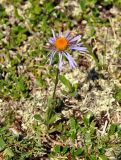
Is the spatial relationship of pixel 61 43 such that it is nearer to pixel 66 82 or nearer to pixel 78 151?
pixel 66 82

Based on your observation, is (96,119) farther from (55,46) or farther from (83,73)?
(55,46)

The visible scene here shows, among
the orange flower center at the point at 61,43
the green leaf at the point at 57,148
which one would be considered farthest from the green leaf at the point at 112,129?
the orange flower center at the point at 61,43

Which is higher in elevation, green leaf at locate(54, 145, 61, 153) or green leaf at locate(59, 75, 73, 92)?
green leaf at locate(59, 75, 73, 92)

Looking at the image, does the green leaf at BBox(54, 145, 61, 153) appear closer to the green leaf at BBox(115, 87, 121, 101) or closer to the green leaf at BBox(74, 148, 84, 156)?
the green leaf at BBox(74, 148, 84, 156)

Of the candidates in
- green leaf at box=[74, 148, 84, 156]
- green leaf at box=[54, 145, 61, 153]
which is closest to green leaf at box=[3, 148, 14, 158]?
green leaf at box=[54, 145, 61, 153]

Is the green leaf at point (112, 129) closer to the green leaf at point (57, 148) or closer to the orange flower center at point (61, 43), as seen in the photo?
the green leaf at point (57, 148)

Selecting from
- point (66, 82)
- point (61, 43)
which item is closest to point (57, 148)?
point (66, 82)

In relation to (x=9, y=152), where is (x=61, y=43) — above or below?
above

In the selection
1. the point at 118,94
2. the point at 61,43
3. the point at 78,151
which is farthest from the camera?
the point at 118,94
